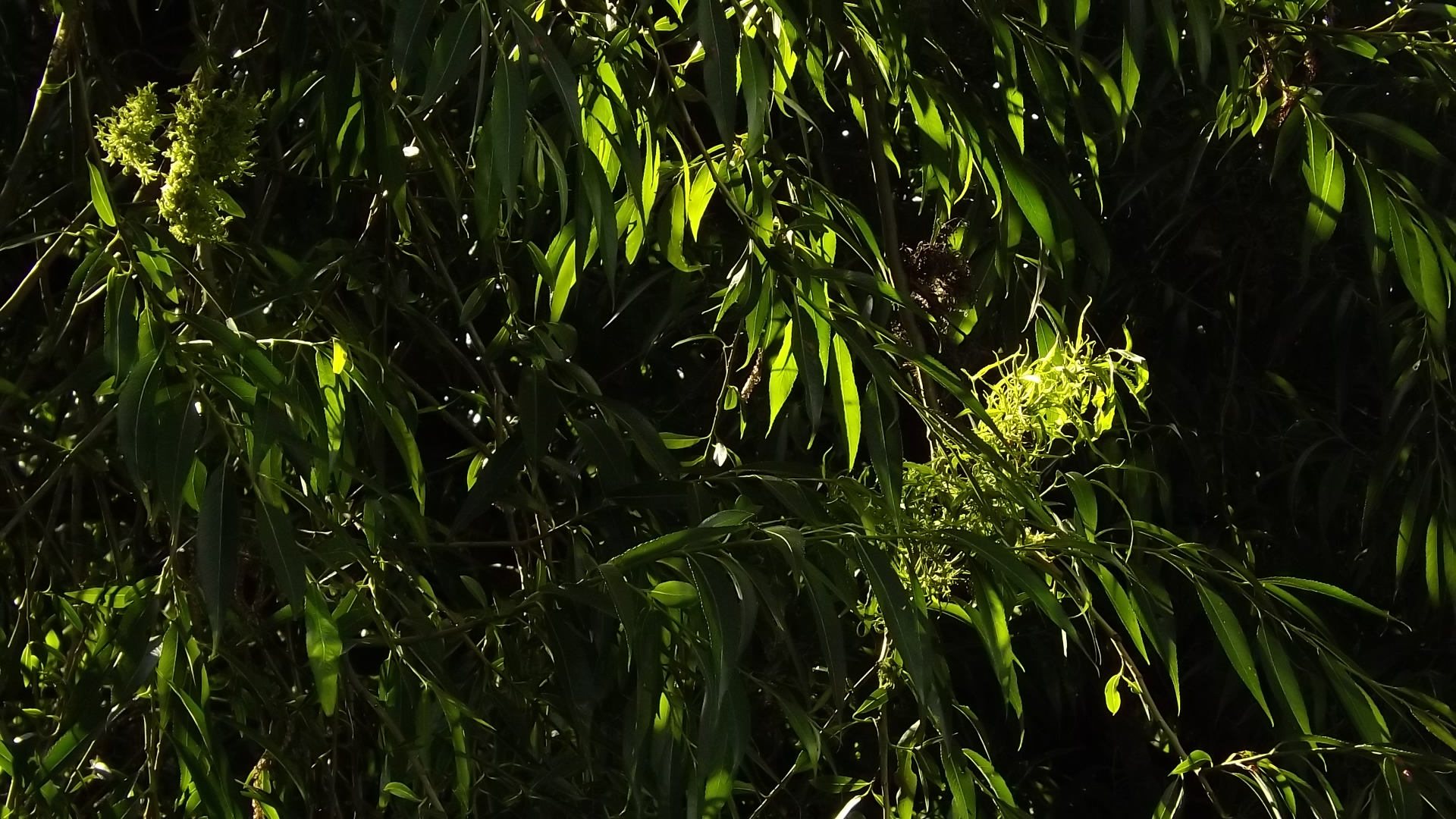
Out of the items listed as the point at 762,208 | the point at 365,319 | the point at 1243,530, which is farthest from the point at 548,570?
the point at 1243,530

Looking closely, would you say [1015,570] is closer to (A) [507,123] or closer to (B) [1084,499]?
(B) [1084,499]

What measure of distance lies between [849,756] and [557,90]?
963 millimetres

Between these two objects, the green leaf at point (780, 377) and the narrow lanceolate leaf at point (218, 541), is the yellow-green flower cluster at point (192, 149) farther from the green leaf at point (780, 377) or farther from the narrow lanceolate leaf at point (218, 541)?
the green leaf at point (780, 377)

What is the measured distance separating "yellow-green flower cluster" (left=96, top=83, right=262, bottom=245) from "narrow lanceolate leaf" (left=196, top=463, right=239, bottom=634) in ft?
0.53

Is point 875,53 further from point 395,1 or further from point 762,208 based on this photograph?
point 395,1

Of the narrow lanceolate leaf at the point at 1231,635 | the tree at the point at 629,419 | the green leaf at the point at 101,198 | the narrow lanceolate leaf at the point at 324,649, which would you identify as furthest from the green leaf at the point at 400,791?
the narrow lanceolate leaf at the point at 1231,635

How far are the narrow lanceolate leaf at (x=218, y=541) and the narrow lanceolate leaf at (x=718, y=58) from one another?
0.93 feet

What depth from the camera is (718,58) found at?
66 cm

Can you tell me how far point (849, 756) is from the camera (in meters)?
1.42

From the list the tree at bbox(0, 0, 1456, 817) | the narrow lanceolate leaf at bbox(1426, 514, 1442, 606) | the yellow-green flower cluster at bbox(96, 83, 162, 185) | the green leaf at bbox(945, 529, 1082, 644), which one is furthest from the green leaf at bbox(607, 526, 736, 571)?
the narrow lanceolate leaf at bbox(1426, 514, 1442, 606)

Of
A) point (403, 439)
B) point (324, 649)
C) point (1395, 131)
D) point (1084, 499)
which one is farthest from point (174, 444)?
point (1395, 131)

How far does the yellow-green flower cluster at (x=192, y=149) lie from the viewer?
28.2 inches

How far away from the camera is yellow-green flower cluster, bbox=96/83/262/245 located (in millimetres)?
715

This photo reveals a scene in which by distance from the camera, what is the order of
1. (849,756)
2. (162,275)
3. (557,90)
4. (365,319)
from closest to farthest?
(557,90)
(162,275)
(365,319)
(849,756)
